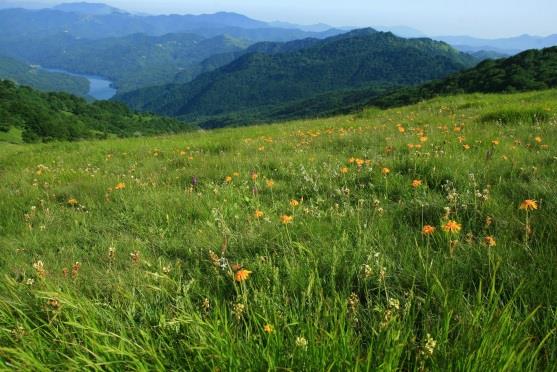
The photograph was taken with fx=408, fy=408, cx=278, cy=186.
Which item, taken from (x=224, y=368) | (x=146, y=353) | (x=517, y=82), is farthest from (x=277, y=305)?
(x=517, y=82)

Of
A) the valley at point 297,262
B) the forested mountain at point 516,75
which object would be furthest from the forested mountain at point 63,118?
the valley at point 297,262

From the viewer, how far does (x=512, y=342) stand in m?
1.82

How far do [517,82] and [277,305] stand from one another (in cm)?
6628

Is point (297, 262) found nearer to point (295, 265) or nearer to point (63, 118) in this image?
point (295, 265)

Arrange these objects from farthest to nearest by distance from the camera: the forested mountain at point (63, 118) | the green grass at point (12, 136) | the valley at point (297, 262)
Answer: the forested mountain at point (63, 118) < the green grass at point (12, 136) < the valley at point (297, 262)

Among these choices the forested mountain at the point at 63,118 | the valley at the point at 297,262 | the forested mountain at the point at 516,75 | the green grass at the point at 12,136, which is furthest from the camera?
the forested mountain at the point at 63,118

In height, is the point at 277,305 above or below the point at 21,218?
above

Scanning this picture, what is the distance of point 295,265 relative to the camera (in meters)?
2.90

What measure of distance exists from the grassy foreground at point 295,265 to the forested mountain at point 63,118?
117606mm

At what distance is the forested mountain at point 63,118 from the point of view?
378 ft

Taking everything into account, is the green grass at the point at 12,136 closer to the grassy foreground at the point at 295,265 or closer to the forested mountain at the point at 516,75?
the forested mountain at the point at 516,75

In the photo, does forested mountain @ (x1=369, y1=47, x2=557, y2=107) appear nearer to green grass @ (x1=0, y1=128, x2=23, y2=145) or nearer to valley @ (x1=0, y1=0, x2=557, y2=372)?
valley @ (x1=0, y1=0, x2=557, y2=372)

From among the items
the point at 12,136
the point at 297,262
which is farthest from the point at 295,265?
the point at 12,136

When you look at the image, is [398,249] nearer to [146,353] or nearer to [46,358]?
[146,353]
